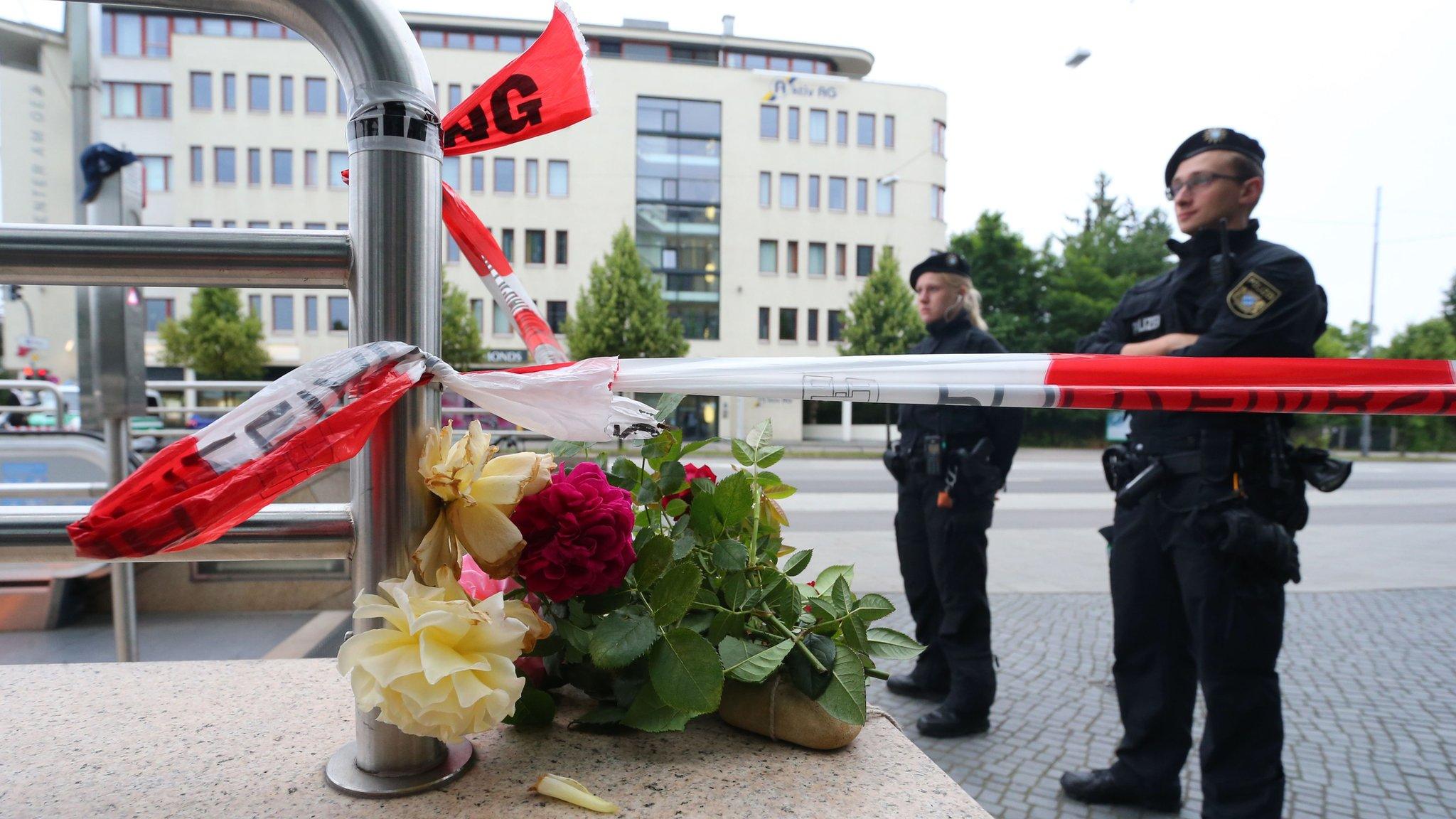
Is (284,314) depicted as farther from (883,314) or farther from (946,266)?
(946,266)

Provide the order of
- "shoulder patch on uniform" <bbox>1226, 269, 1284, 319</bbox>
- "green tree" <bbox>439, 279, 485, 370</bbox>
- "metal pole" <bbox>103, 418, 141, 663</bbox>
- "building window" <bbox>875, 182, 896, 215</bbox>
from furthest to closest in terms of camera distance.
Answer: "building window" <bbox>875, 182, 896, 215</bbox> → "green tree" <bbox>439, 279, 485, 370</bbox> → "metal pole" <bbox>103, 418, 141, 663</bbox> → "shoulder patch on uniform" <bbox>1226, 269, 1284, 319</bbox>

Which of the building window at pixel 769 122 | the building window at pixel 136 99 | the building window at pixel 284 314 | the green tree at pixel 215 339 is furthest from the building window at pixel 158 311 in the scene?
the building window at pixel 769 122

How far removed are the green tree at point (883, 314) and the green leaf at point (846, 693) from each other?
29.8 meters

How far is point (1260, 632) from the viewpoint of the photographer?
2.28 metres

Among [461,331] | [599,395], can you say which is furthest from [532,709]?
[461,331]

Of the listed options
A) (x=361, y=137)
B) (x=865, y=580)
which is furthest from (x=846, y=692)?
(x=865, y=580)

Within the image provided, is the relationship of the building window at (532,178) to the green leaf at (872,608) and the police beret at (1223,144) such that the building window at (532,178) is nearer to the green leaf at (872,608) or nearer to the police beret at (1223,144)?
the police beret at (1223,144)

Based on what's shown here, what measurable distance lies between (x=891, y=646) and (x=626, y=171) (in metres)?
35.1

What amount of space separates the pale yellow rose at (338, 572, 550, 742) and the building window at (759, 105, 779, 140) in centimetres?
3662

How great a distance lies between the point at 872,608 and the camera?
968 mm

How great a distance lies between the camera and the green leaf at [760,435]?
1.08m

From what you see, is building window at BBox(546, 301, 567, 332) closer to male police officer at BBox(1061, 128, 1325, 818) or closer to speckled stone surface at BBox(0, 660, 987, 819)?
male police officer at BBox(1061, 128, 1325, 818)

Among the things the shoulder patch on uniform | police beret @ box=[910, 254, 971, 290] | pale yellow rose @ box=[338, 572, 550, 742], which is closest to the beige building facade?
police beret @ box=[910, 254, 971, 290]

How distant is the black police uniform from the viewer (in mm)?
2285
